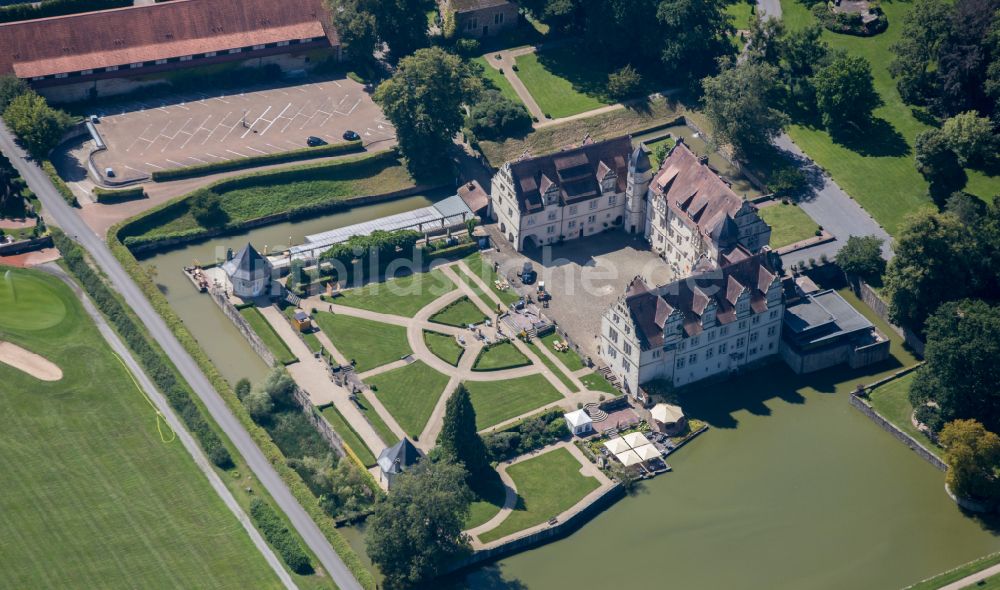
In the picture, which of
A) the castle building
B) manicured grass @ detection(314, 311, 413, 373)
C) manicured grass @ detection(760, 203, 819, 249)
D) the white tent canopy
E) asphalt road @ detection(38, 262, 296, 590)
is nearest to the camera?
asphalt road @ detection(38, 262, 296, 590)

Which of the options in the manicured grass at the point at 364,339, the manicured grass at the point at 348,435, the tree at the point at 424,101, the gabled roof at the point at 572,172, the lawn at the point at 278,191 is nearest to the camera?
the manicured grass at the point at 348,435

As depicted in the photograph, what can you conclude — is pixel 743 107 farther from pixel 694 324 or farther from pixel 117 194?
pixel 117 194

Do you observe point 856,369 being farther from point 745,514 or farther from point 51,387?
point 51,387

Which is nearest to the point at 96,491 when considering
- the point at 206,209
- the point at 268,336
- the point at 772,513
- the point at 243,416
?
the point at 243,416

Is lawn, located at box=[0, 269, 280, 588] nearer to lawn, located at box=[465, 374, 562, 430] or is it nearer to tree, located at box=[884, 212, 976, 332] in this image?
lawn, located at box=[465, 374, 562, 430]

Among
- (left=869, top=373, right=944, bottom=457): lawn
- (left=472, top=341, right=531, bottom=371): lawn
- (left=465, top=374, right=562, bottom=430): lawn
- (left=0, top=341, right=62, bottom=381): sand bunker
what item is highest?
(left=0, top=341, right=62, bottom=381): sand bunker

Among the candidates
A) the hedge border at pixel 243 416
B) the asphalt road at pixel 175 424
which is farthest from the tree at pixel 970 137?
the asphalt road at pixel 175 424

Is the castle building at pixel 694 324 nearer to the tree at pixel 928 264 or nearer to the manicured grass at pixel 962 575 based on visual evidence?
the tree at pixel 928 264

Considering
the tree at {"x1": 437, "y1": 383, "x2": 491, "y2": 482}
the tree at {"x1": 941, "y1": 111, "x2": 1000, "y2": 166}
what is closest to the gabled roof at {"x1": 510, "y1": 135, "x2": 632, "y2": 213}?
the tree at {"x1": 437, "y1": 383, "x2": 491, "y2": 482}
